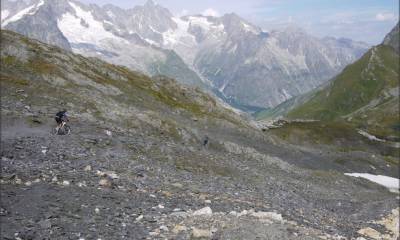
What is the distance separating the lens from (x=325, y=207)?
45031 mm

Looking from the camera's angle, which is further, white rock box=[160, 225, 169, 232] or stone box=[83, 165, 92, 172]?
stone box=[83, 165, 92, 172]

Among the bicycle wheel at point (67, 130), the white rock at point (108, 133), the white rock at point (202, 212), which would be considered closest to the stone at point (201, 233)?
the white rock at point (202, 212)

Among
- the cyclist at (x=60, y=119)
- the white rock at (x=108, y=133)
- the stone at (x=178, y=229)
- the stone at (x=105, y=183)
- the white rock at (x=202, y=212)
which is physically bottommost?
the white rock at (x=108, y=133)

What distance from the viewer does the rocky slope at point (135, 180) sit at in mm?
21047

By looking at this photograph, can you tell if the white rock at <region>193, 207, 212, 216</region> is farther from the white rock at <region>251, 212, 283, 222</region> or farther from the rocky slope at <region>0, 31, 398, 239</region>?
the white rock at <region>251, 212, 283, 222</region>

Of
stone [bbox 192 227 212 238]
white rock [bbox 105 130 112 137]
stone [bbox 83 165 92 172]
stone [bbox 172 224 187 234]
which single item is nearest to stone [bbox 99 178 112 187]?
stone [bbox 83 165 92 172]

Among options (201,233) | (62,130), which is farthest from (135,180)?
(62,130)

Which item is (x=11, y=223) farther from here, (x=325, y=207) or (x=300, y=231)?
(x=325, y=207)

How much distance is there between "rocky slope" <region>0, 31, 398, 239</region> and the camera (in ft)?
69.1

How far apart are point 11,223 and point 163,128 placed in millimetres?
42365

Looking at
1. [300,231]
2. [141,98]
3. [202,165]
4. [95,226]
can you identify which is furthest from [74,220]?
[141,98]

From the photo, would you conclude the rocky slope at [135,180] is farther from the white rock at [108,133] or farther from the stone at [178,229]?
the white rock at [108,133]

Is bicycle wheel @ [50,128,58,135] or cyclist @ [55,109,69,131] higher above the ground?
cyclist @ [55,109,69,131]

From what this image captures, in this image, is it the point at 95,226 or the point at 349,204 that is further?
the point at 349,204
